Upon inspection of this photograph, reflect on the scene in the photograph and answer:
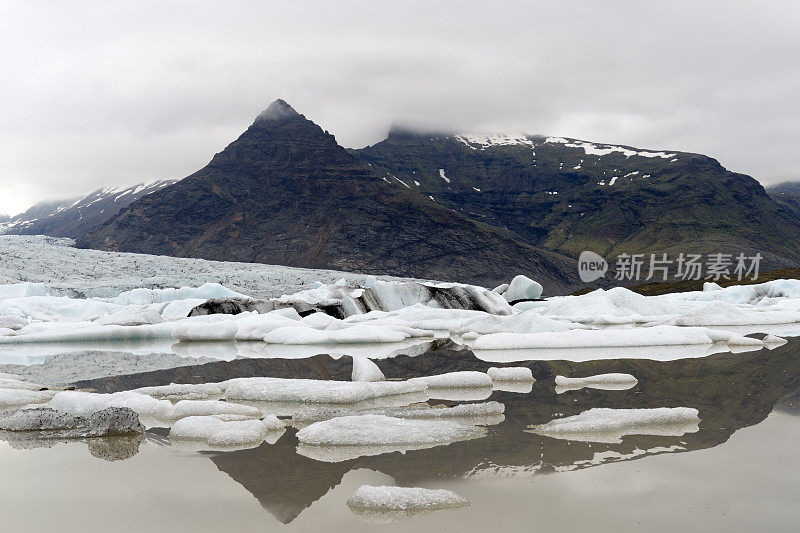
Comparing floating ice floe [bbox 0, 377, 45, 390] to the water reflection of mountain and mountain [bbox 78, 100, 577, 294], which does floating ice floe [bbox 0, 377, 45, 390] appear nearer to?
the water reflection of mountain

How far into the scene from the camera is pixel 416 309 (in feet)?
60.7

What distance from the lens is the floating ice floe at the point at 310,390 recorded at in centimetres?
627

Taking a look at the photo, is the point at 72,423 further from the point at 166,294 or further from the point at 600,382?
the point at 166,294

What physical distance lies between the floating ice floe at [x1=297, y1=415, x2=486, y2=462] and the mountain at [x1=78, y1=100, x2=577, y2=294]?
126996 mm

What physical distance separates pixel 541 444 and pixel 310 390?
2.78 metres

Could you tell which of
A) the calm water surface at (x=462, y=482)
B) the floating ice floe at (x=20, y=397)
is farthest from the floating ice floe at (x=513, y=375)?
the floating ice floe at (x=20, y=397)

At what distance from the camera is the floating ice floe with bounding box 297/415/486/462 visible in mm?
4402

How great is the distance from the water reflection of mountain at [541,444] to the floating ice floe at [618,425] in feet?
0.39

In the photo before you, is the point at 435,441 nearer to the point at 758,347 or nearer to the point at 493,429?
the point at 493,429

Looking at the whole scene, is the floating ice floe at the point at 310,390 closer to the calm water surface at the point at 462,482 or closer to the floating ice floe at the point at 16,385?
the calm water surface at the point at 462,482

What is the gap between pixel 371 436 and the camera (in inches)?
181

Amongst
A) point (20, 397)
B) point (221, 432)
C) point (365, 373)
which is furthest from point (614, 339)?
point (20, 397)

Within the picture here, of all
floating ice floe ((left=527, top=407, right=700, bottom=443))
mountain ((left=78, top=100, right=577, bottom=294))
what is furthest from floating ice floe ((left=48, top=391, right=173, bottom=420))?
mountain ((left=78, top=100, right=577, bottom=294))

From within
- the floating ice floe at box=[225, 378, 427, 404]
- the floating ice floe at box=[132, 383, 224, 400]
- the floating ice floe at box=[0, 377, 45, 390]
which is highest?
the floating ice floe at box=[225, 378, 427, 404]
